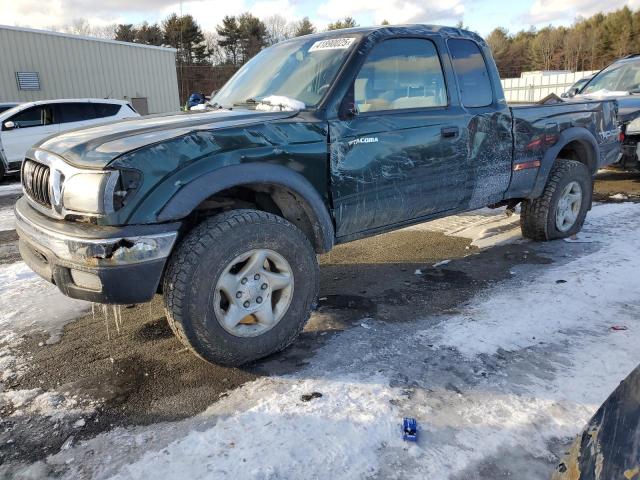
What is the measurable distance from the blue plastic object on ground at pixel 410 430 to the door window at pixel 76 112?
10929 millimetres

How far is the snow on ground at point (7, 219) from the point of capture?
631cm

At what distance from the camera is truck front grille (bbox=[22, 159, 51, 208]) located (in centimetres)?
275

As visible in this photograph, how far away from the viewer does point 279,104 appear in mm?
3293

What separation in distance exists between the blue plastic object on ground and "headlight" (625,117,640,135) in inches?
273

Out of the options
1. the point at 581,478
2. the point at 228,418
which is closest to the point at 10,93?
the point at 228,418

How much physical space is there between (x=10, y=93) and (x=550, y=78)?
21.2 meters

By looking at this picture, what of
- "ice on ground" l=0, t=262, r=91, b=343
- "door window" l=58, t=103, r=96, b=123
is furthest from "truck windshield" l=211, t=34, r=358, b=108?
"door window" l=58, t=103, r=96, b=123

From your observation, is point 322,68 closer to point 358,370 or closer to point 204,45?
point 358,370

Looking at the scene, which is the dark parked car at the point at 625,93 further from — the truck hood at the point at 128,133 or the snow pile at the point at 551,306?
the truck hood at the point at 128,133

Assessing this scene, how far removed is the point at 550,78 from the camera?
2148 cm

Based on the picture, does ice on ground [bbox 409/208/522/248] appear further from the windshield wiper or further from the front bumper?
the front bumper

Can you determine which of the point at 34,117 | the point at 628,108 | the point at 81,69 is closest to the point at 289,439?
the point at 628,108

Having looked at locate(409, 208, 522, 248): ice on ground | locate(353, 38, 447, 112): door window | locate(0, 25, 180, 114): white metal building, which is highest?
locate(0, 25, 180, 114): white metal building

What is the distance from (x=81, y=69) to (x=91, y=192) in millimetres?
20589
